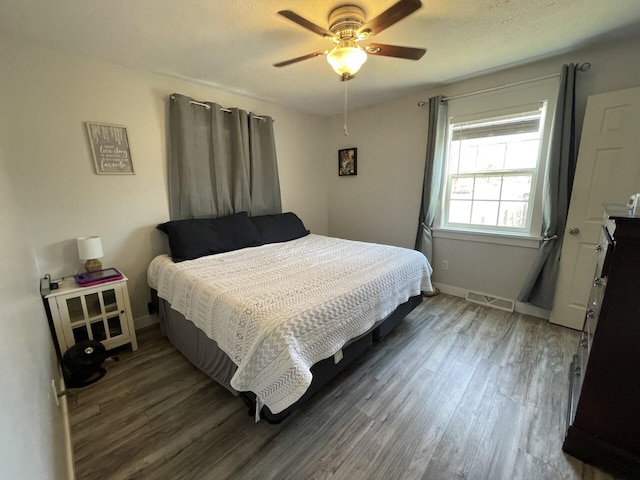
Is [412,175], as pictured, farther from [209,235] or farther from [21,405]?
[21,405]

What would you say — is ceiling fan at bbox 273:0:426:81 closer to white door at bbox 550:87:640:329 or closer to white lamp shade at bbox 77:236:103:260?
white door at bbox 550:87:640:329

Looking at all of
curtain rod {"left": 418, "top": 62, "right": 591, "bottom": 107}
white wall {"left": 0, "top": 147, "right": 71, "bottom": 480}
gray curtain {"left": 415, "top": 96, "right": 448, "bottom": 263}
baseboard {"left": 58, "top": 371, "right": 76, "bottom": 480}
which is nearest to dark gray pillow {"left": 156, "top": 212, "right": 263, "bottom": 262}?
baseboard {"left": 58, "top": 371, "right": 76, "bottom": 480}

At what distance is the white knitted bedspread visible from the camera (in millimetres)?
1267

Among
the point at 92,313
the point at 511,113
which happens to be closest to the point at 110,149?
the point at 92,313

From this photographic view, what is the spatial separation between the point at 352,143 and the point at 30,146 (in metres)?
3.27

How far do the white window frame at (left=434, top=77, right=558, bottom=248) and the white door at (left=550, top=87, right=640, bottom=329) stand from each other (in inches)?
10.7

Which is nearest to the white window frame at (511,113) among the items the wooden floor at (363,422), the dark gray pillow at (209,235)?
the wooden floor at (363,422)

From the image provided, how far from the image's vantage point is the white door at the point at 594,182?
1.95m

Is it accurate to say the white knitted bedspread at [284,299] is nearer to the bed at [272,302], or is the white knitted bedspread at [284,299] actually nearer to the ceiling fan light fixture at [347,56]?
the bed at [272,302]

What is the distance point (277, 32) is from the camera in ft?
5.87

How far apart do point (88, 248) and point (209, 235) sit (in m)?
0.89

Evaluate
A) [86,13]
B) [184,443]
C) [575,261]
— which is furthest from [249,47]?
[575,261]

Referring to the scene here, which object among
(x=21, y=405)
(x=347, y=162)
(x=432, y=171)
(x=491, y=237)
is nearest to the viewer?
(x=21, y=405)

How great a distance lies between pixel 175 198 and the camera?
8.51ft
